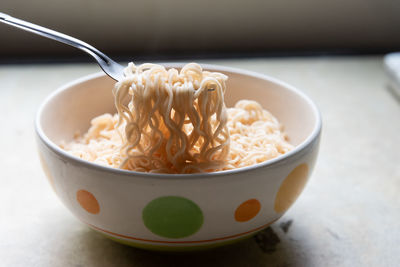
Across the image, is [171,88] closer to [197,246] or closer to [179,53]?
[197,246]

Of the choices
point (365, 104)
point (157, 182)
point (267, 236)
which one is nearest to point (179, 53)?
point (365, 104)

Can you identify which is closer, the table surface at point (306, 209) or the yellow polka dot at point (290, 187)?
the yellow polka dot at point (290, 187)

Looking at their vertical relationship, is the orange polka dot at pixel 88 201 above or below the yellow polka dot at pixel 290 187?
above

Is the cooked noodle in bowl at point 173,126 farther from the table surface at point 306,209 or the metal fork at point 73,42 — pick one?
the table surface at point 306,209

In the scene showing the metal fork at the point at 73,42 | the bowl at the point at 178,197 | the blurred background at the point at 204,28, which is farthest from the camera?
the blurred background at the point at 204,28

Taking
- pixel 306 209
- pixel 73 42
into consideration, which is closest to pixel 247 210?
pixel 306 209

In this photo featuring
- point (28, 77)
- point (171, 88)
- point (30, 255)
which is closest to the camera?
point (171, 88)

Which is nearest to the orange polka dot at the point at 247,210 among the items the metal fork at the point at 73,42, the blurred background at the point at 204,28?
the metal fork at the point at 73,42
